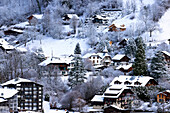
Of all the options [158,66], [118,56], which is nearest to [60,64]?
[118,56]

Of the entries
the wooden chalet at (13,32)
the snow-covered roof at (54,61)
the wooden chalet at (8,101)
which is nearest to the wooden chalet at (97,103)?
the wooden chalet at (8,101)

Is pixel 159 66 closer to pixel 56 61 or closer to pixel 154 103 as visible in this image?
pixel 154 103

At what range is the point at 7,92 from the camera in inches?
1828

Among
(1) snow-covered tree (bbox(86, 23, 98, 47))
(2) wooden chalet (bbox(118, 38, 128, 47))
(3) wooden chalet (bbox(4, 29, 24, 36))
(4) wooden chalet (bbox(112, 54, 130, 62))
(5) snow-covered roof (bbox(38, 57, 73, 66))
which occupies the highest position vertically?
(3) wooden chalet (bbox(4, 29, 24, 36))

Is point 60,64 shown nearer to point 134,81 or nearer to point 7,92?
point 134,81

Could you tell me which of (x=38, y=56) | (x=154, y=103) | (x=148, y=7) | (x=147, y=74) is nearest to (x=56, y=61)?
(x=38, y=56)

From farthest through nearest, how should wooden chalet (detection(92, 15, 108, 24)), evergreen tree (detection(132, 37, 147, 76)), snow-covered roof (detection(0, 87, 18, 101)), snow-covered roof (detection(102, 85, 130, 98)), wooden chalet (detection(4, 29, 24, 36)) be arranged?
wooden chalet (detection(4, 29, 24, 36)), wooden chalet (detection(92, 15, 108, 24)), evergreen tree (detection(132, 37, 147, 76)), snow-covered roof (detection(102, 85, 130, 98)), snow-covered roof (detection(0, 87, 18, 101))

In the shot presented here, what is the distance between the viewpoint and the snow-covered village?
156 feet

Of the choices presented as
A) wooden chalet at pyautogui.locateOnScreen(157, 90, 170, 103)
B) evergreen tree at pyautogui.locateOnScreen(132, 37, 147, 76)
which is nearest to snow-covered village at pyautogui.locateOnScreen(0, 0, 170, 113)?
evergreen tree at pyautogui.locateOnScreen(132, 37, 147, 76)

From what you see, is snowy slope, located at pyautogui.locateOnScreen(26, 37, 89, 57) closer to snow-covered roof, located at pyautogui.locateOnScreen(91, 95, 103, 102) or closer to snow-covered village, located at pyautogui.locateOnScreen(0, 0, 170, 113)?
snow-covered village, located at pyautogui.locateOnScreen(0, 0, 170, 113)

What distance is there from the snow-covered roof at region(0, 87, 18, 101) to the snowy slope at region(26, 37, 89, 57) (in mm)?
22703

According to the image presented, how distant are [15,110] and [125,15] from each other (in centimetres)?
4229

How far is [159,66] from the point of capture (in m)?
50.8

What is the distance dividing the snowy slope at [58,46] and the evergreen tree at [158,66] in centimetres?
2029
